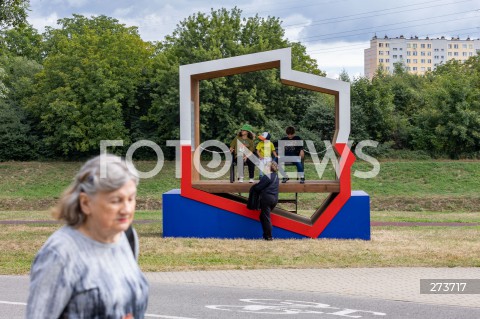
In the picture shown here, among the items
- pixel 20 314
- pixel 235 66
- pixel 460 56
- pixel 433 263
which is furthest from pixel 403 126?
pixel 460 56

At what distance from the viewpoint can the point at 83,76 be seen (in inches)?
1978

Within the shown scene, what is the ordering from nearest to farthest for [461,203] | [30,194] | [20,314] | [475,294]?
[20,314] < [475,294] < [461,203] < [30,194]

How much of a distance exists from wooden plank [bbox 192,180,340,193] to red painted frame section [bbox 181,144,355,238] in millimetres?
146

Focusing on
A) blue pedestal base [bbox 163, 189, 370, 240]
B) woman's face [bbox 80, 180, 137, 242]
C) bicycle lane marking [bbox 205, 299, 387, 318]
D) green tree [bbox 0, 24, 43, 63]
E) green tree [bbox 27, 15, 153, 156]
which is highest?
green tree [bbox 0, 24, 43, 63]

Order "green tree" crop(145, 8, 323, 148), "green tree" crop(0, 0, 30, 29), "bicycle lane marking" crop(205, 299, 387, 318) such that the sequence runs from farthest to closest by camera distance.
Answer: "green tree" crop(145, 8, 323, 148) → "green tree" crop(0, 0, 30, 29) → "bicycle lane marking" crop(205, 299, 387, 318)

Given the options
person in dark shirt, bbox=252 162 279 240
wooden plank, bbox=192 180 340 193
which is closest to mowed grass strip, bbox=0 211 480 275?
person in dark shirt, bbox=252 162 279 240

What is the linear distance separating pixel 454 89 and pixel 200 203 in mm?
33792

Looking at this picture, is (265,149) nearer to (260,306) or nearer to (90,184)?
(260,306)

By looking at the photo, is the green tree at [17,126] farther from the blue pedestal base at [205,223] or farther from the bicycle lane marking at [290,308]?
the bicycle lane marking at [290,308]

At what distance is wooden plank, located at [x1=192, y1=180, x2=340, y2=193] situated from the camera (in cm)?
1828

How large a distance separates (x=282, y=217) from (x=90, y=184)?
1504 centimetres

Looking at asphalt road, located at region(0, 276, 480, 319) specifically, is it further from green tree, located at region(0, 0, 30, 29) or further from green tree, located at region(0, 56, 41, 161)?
green tree, located at region(0, 56, 41, 161)

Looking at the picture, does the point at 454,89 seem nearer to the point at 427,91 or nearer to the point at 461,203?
the point at 427,91

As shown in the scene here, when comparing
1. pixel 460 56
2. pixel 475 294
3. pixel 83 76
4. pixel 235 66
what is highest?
pixel 460 56
